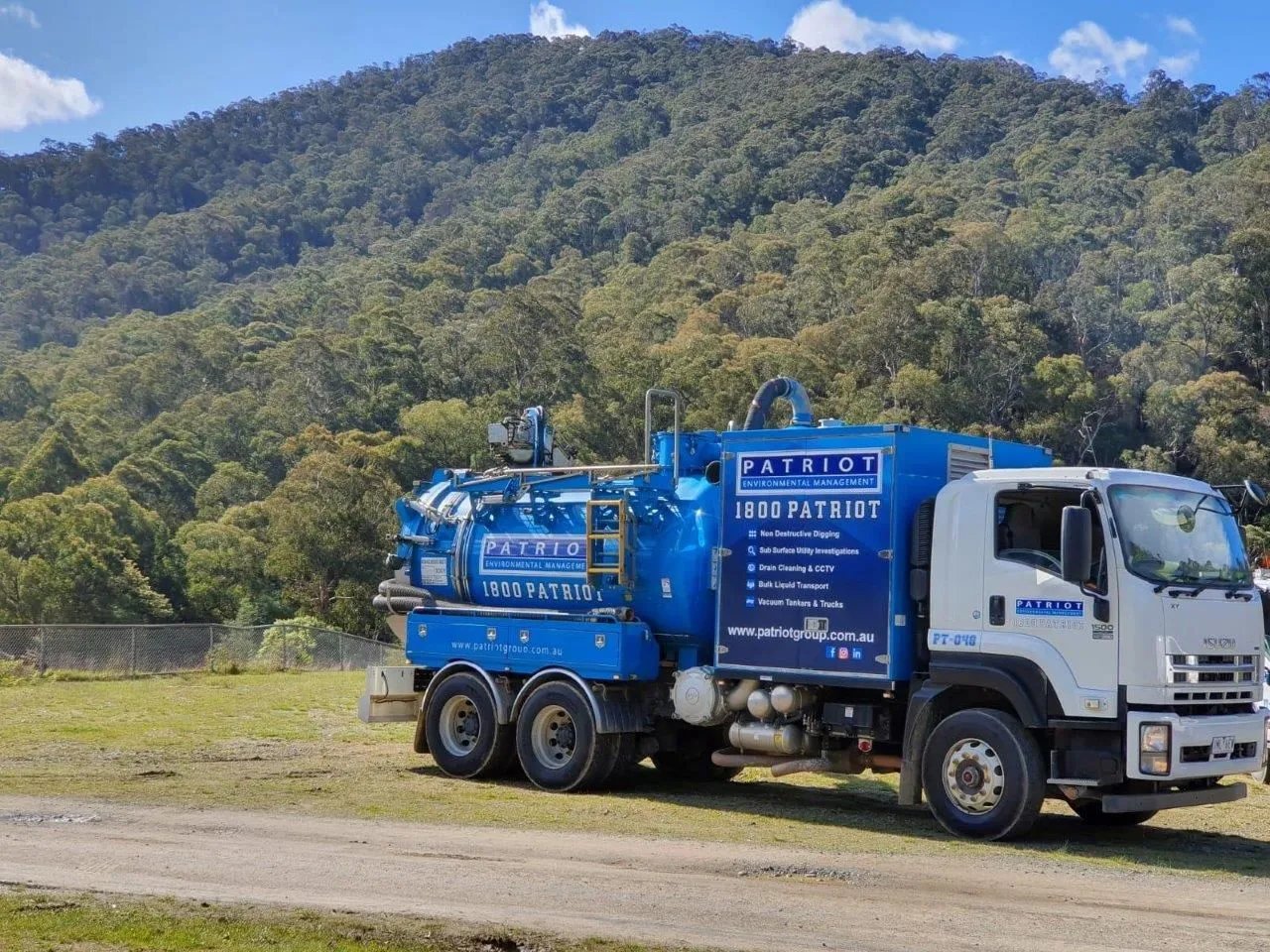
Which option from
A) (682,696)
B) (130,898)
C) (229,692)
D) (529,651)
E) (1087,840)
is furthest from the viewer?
(229,692)

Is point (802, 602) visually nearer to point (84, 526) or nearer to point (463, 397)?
point (84, 526)

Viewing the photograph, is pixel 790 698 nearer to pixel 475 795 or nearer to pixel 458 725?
pixel 475 795

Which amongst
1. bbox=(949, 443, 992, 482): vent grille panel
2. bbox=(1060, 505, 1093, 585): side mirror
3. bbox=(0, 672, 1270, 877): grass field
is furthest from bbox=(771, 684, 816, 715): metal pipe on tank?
bbox=(1060, 505, 1093, 585): side mirror

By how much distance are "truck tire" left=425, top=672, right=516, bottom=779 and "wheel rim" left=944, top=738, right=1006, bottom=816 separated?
5.21 m

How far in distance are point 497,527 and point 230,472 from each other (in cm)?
6424

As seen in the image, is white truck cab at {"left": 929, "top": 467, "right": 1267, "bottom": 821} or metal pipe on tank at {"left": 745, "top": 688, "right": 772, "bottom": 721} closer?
white truck cab at {"left": 929, "top": 467, "right": 1267, "bottom": 821}

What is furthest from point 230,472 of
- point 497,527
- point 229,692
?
point 497,527

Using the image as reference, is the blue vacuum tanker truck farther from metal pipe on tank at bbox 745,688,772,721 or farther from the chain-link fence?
the chain-link fence

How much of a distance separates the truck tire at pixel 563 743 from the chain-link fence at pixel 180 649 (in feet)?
56.9

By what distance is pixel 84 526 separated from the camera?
203 feet

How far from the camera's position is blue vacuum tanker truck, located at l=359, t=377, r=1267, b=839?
12016 mm

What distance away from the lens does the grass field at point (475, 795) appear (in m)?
12.7

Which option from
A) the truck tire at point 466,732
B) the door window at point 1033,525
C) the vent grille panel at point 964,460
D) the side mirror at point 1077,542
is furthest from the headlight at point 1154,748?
the truck tire at point 466,732

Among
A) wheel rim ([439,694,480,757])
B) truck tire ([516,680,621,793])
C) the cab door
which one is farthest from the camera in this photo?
wheel rim ([439,694,480,757])
